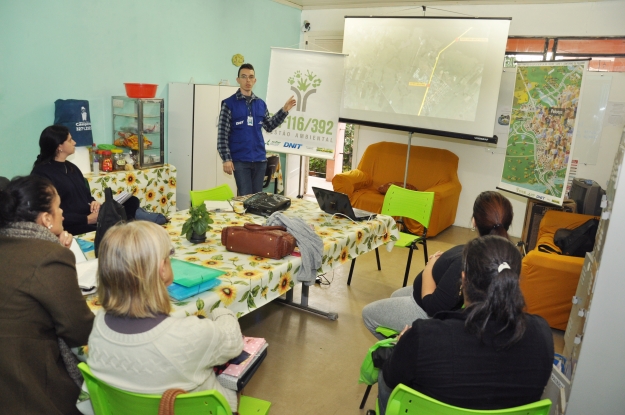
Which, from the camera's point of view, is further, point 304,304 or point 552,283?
point 304,304

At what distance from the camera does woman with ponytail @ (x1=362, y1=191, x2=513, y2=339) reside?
2152 millimetres

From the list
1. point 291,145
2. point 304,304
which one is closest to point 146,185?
point 291,145

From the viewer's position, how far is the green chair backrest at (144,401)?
1.39 m

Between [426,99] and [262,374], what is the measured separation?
12.9 feet

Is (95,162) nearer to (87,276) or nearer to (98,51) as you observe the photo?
(98,51)

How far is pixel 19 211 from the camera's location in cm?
177

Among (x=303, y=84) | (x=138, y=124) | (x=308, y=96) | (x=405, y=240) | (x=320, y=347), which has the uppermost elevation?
(x=303, y=84)

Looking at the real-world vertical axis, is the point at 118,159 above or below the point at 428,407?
above

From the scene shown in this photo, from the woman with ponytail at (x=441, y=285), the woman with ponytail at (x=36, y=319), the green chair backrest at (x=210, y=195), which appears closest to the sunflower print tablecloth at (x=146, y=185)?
the green chair backrest at (x=210, y=195)

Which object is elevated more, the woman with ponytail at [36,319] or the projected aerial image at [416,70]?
the projected aerial image at [416,70]

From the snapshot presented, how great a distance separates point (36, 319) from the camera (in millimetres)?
1618

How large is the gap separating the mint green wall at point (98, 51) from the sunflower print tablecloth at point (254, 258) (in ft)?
6.34

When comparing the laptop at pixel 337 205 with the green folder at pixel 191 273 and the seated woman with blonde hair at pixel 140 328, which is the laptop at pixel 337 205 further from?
the seated woman with blonde hair at pixel 140 328

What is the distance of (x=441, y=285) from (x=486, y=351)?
743mm
